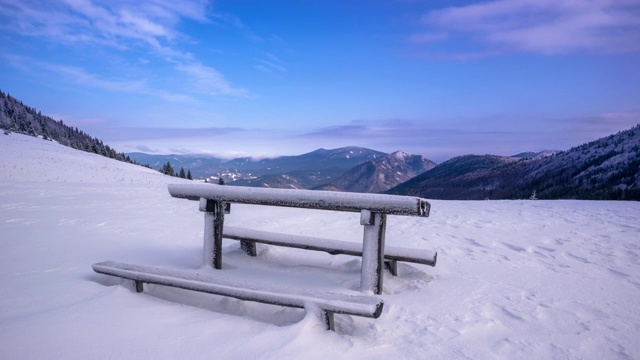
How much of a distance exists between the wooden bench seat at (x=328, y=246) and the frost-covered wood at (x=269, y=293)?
1471 millimetres

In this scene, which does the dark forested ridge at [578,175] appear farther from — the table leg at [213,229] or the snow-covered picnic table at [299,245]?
the table leg at [213,229]

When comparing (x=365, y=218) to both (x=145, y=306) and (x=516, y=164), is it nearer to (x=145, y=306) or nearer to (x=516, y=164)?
(x=145, y=306)

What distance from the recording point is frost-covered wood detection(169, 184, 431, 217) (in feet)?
11.5

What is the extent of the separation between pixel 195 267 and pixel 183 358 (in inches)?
97.1

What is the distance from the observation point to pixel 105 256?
212 inches

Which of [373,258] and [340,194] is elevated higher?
[340,194]

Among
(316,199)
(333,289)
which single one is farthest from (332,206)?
(333,289)

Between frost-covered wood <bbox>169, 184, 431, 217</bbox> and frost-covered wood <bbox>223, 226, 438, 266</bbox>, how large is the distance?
0.97 meters

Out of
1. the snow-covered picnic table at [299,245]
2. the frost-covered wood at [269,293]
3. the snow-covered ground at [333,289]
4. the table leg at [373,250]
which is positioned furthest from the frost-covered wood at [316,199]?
the snow-covered ground at [333,289]

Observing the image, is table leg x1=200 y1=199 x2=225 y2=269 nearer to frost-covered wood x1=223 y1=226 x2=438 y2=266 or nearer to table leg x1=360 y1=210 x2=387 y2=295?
frost-covered wood x1=223 y1=226 x2=438 y2=266

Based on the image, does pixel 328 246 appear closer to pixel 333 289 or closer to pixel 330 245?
pixel 330 245

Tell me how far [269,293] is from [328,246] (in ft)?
5.55

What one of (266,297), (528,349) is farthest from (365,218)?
(528,349)

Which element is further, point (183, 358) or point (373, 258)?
point (373, 258)
